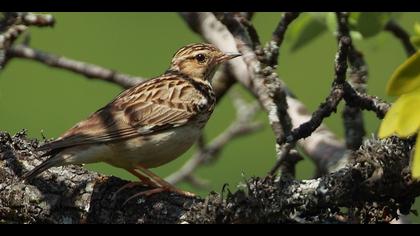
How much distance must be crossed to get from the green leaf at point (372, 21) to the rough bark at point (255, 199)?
3.99 feet

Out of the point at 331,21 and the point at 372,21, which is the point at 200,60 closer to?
the point at 331,21

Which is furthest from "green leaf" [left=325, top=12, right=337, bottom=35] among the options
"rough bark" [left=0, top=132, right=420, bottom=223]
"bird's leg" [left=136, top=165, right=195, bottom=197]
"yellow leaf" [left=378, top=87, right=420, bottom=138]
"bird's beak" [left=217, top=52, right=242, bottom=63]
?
"yellow leaf" [left=378, top=87, right=420, bottom=138]

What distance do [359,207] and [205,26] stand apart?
2875mm

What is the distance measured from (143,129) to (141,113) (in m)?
0.13

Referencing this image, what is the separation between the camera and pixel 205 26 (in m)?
5.92

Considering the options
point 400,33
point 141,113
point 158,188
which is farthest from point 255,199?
point 400,33

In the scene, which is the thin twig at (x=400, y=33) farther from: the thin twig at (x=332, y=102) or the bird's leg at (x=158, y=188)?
the bird's leg at (x=158, y=188)

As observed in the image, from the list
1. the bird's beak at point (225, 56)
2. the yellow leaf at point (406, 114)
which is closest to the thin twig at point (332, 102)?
the bird's beak at point (225, 56)

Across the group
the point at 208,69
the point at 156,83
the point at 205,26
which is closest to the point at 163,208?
the point at 156,83

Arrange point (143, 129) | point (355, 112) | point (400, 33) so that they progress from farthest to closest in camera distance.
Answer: point (400, 33)
point (355, 112)
point (143, 129)

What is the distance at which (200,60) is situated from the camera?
5.41 metres

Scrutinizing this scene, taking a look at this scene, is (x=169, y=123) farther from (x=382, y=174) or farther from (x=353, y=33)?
(x=382, y=174)

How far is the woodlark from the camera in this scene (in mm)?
4289

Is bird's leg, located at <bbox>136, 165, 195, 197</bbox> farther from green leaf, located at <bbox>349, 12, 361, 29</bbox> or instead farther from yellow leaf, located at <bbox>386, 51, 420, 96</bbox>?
yellow leaf, located at <bbox>386, 51, 420, 96</bbox>
